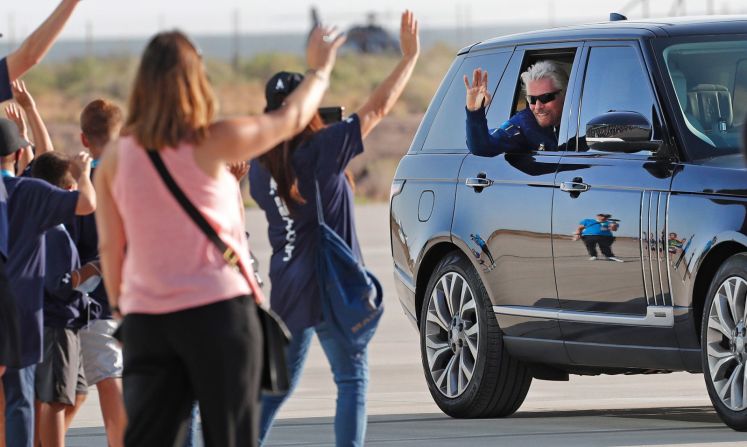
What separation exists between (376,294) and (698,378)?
560 centimetres

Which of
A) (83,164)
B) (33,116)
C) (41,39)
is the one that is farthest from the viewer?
(33,116)

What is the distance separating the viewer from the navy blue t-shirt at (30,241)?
8.26 m

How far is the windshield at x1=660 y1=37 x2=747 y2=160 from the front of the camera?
991 cm

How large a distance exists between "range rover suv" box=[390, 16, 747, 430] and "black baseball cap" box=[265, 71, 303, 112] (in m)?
2.42

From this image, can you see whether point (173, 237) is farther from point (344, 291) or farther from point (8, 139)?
point (8, 139)

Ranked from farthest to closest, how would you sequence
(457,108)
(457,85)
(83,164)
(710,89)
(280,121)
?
(457,85), (457,108), (710,89), (83,164), (280,121)

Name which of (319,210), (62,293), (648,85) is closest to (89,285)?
(62,293)

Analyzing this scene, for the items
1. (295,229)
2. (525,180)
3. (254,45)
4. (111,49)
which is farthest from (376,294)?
(254,45)

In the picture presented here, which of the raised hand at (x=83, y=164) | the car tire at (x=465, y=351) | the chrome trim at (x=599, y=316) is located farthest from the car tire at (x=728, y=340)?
the raised hand at (x=83, y=164)

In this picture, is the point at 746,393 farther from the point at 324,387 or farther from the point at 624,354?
the point at 324,387

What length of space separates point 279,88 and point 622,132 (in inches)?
102

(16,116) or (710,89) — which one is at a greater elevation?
(710,89)

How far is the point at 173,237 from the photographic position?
20.5 ft

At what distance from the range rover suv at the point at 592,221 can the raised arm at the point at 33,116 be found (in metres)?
2.54
